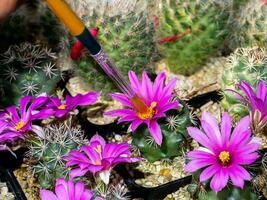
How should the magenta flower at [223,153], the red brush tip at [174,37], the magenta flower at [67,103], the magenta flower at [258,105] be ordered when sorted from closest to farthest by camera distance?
the magenta flower at [223,153]
the magenta flower at [258,105]
the magenta flower at [67,103]
the red brush tip at [174,37]

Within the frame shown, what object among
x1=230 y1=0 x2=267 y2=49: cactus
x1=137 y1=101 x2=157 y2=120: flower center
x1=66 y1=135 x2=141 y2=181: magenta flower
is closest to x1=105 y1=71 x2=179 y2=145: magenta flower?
x1=137 y1=101 x2=157 y2=120: flower center

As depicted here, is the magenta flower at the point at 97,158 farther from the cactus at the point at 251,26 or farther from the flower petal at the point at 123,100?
the cactus at the point at 251,26

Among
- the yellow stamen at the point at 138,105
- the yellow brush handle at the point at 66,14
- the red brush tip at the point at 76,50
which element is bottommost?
the yellow stamen at the point at 138,105

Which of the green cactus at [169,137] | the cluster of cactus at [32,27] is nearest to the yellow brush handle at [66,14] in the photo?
the green cactus at [169,137]

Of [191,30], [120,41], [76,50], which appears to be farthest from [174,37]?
[76,50]

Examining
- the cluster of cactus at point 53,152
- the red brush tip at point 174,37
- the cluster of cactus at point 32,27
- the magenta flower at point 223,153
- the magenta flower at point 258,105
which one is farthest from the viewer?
the cluster of cactus at point 32,27

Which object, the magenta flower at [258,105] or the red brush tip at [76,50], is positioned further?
the red brush tip at [76,50]

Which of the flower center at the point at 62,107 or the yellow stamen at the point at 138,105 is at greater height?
the flower center at the point at 62,107

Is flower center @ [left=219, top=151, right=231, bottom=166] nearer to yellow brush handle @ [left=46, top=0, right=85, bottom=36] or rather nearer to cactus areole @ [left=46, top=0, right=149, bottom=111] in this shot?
cactus areole @ [left=46, top=0, right=149, bottom=111]

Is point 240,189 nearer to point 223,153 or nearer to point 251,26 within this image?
point 223,153
